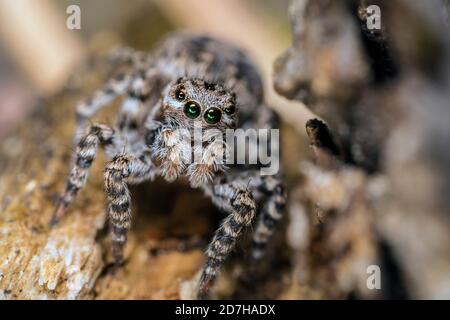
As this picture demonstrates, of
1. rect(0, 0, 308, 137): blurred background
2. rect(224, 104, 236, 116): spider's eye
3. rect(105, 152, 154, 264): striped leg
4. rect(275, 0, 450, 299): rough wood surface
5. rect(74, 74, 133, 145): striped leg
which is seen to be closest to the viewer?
rect(105, 152, 154, 264): striped leg

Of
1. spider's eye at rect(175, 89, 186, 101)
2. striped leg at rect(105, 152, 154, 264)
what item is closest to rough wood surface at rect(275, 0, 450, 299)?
spider's eye at rect(175, 89, 186, 101)

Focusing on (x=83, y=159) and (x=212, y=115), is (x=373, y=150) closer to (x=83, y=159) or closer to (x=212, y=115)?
(x=212, y=115)

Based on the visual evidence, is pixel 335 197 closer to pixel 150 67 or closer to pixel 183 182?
pixel 183 182

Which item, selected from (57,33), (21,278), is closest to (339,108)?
(21,278)

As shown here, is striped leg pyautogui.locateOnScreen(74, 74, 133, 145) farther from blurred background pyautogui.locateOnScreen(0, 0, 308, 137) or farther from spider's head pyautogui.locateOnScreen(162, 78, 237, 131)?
blurred background pyautogui.locateOnScreen(0, 0, 308, 137)

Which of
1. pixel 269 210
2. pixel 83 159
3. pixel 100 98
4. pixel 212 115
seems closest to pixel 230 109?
pixel 212 115

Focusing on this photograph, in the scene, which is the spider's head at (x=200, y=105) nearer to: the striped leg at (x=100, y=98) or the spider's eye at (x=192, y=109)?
the spider's eye at (x=192, y=109)
